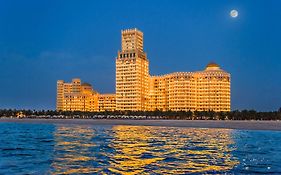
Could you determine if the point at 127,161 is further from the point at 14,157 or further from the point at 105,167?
the point at 14,157

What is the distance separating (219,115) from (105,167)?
566 feet

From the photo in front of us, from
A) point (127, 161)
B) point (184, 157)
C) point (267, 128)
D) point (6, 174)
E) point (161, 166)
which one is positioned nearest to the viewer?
point (6, 174)

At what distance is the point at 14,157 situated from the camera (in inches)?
1396

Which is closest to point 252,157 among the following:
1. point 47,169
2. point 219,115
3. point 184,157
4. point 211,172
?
point 184,157

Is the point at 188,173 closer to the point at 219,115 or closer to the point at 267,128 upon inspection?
the point at 267,128

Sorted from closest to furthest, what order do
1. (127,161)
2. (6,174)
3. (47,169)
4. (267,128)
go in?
(6,174) < (47,169) < (127,161) < (267,128)

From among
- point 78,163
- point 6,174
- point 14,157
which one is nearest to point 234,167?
point 78,163

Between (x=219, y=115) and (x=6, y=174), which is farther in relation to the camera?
(x=219, y=115)

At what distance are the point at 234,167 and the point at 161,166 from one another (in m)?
6.10

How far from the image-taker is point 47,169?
2738 cm

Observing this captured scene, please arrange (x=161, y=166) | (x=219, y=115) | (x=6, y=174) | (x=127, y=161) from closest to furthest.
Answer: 1. (x=6, y=174)
2. (x=161, y=166)
3. (x=127, y=161)
4. (x=219, y=115)

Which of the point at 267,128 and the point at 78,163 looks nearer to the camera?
the point at 78,163

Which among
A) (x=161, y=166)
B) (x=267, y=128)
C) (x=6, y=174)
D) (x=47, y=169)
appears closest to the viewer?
(x=6, y=174)

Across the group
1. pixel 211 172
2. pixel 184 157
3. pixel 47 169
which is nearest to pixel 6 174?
pixel 47 169
